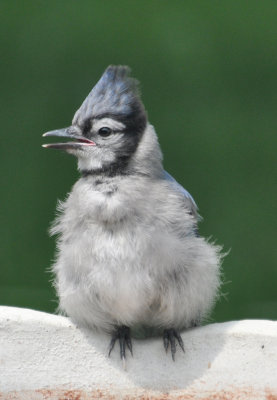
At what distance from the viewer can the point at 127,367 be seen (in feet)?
6.72

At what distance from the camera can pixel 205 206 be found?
3211 millimetres

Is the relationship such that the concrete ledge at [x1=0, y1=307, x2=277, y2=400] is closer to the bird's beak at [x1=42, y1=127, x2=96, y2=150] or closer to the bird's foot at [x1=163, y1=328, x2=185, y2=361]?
the bird's foot at [x1=163, y1=328, x2=185, y2=361]

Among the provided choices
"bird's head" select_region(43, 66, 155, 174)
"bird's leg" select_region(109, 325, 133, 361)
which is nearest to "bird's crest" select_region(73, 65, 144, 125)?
"bird's head" select_region(43, 66, 155, 174)

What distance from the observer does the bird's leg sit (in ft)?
6.91

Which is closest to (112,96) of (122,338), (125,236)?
(125,236)

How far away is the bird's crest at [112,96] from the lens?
2268mm

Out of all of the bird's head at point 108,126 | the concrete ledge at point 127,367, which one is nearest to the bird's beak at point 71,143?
the bird's head at point 108,126

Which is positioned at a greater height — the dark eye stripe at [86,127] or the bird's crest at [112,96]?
the bird's crest at [112,96]

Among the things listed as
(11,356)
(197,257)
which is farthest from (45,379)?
(197,257)

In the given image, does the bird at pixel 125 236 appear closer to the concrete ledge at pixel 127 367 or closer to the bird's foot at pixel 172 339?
the bird's foot at pixel 172 339

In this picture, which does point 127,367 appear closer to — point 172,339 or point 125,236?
point 172,339

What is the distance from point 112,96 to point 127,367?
0.68 m

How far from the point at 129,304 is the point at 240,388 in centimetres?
38

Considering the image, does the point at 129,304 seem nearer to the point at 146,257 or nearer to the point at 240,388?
the point at 146,257
